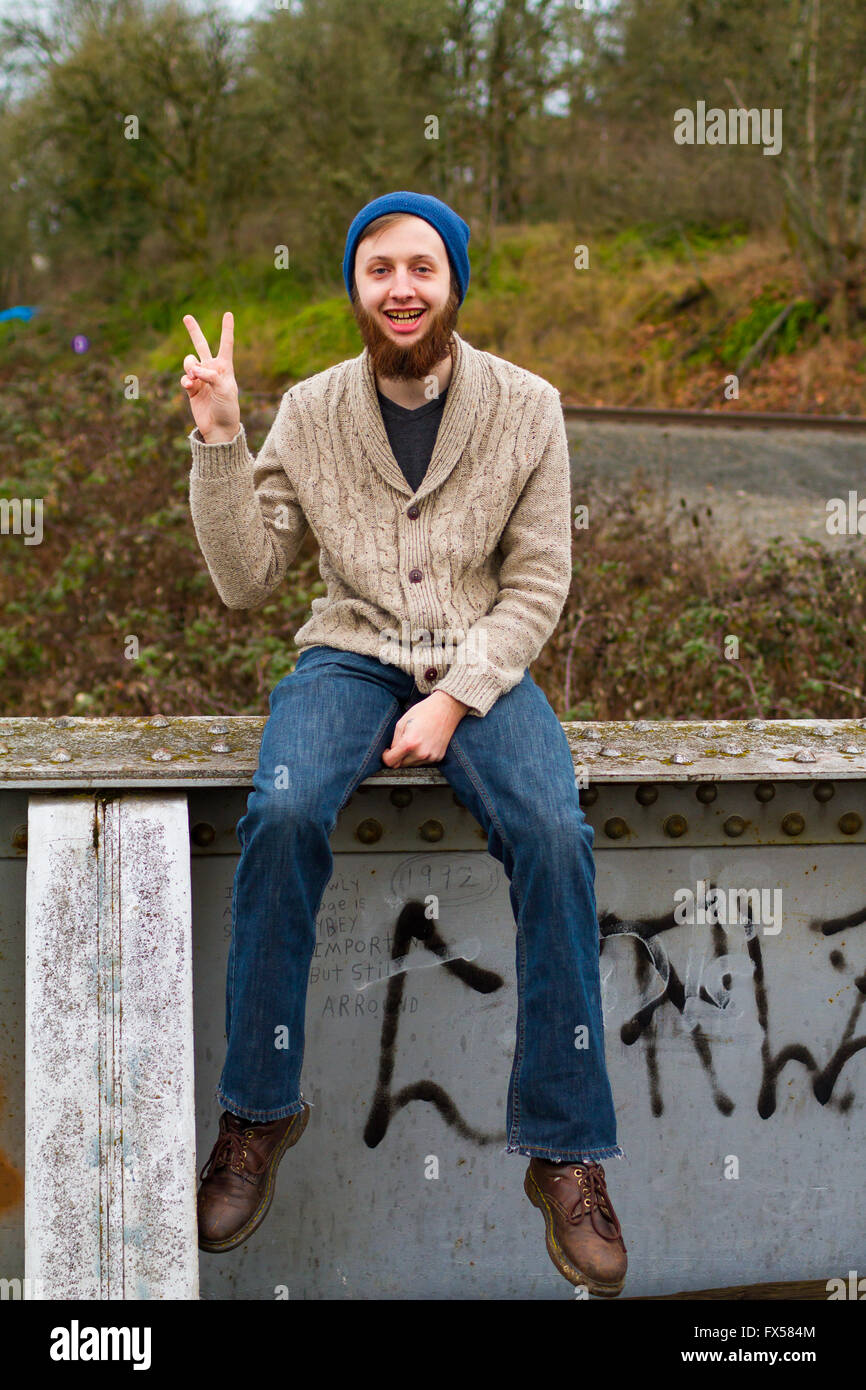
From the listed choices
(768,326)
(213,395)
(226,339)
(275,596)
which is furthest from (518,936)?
(768,326)

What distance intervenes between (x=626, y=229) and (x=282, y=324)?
599 centimetres

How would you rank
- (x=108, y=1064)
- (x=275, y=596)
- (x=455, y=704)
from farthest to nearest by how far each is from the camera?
(x=275, y=596) → (x=455, y=704) → (x=108, y=1064)

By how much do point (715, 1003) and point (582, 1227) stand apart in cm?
68

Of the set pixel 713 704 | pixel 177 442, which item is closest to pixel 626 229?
pixel 177 442

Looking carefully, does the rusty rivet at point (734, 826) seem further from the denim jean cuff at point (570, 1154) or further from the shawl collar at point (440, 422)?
the shawl collar at point (440, 422)

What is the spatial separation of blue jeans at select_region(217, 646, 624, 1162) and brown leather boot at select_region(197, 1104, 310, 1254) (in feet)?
0.16

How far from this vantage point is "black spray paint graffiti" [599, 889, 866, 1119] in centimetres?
275

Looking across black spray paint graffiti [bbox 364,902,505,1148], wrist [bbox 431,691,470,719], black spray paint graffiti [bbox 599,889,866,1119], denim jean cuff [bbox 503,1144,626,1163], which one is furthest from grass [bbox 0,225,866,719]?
denim jean cuff [bbox 503,1144,626,1163]

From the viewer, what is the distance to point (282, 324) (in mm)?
21047

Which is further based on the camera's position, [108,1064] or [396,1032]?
[396,1032]

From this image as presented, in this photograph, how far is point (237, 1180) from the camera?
7.64 feet

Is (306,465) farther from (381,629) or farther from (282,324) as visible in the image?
(282,324)

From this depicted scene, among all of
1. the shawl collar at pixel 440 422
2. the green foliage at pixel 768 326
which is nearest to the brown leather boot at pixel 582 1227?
the shawl collar at pixel 440 422

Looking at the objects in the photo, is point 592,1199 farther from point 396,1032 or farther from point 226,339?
point 226,339
